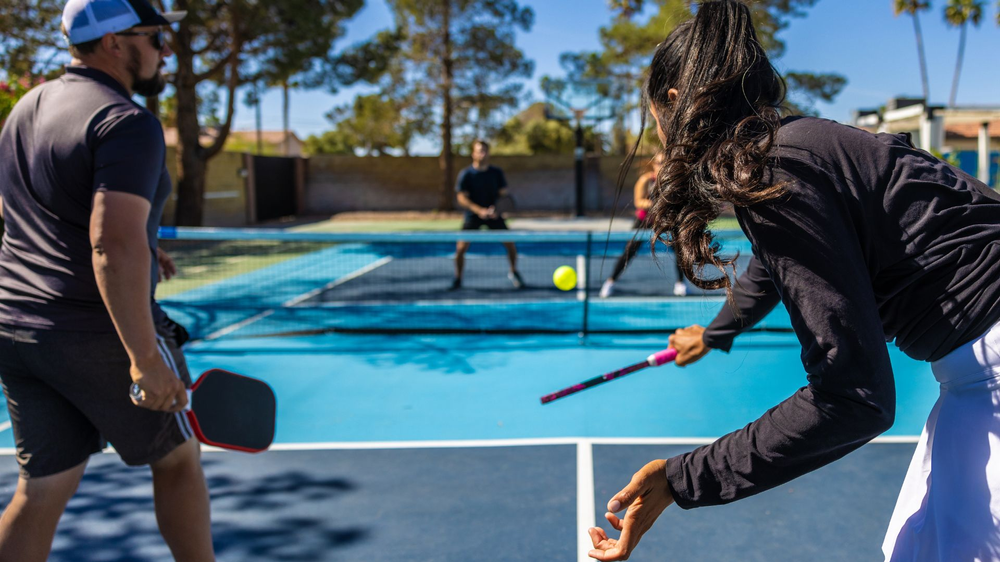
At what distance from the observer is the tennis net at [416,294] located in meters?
7.14

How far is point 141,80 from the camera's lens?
234cm

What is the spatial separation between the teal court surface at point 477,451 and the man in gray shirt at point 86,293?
968 mm

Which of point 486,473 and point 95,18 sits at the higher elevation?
point 95,18

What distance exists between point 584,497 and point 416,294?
627 cm

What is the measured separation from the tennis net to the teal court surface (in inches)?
3.8

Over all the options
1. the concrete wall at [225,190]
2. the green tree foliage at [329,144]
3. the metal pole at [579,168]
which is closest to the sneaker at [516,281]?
the concrete wall at [225,190]

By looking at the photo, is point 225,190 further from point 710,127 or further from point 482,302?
point 710,127

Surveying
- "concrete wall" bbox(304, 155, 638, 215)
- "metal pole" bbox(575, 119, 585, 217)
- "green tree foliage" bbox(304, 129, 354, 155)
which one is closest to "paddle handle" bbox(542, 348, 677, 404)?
"metal pole" bbox(575, 119, 585, 217)

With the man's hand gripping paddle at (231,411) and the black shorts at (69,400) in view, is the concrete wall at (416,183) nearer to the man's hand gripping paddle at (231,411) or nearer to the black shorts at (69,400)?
the man's hand gripping paddle at (231,411)

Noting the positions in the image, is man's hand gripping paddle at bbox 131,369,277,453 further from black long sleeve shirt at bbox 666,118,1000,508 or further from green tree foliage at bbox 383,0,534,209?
green tree foliage at bbox 383,0,534,209

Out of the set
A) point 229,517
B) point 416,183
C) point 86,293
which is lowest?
point 229,517

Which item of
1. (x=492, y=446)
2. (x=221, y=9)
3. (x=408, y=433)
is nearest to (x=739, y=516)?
(x=492, y=446)

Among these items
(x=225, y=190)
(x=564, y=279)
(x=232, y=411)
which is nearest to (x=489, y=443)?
(x=232, y=411)

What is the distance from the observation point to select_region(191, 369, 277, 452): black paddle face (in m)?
2.51
